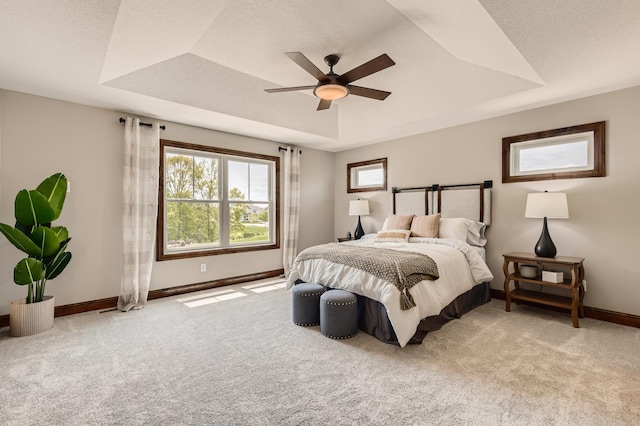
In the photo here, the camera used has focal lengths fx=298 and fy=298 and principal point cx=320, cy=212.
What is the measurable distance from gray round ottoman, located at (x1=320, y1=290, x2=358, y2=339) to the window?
258cm

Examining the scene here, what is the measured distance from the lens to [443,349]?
2605mm

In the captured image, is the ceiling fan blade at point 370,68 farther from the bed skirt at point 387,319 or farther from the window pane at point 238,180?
the window pane at point 238,180

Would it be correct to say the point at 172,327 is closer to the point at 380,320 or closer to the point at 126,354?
the point at 126,354

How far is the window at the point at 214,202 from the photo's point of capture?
4379mm

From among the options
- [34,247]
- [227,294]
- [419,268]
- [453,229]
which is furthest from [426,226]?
[34,247]

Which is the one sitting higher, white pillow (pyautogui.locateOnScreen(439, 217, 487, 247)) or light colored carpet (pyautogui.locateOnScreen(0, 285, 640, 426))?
white pillow (pyautogui.locateOnScreen(439, 217, 487, 247))

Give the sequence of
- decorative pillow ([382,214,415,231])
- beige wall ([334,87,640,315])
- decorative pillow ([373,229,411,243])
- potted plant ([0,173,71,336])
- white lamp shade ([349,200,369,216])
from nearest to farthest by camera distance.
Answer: potted plant ([0,173,71,336])
beige wall ([334,87,640,315])
decorative pillow ([373,229,411,243])
decorative pillow ([382,214,415,231])
white lamp shade ([349,200,369,216])

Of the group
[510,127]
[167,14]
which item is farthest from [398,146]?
[167,14]

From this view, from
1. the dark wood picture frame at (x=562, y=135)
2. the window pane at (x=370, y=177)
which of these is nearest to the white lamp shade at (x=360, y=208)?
the window pane at (x=370, y=177)

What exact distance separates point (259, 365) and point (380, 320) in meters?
1.16

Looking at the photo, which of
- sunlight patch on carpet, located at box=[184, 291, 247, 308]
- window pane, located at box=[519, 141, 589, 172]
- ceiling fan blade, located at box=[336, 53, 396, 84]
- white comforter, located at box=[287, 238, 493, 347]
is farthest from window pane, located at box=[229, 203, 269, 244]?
window pane, located at box=[519, 141, 589, 172]

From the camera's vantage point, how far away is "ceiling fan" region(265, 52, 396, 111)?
2422 millimetres

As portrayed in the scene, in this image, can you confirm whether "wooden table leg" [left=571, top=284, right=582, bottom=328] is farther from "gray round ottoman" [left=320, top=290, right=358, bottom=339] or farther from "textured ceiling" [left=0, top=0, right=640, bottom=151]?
"gray round ottoman" [left=320, top=290, right=358, bottom=339]

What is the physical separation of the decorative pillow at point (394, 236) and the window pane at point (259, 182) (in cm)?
227
